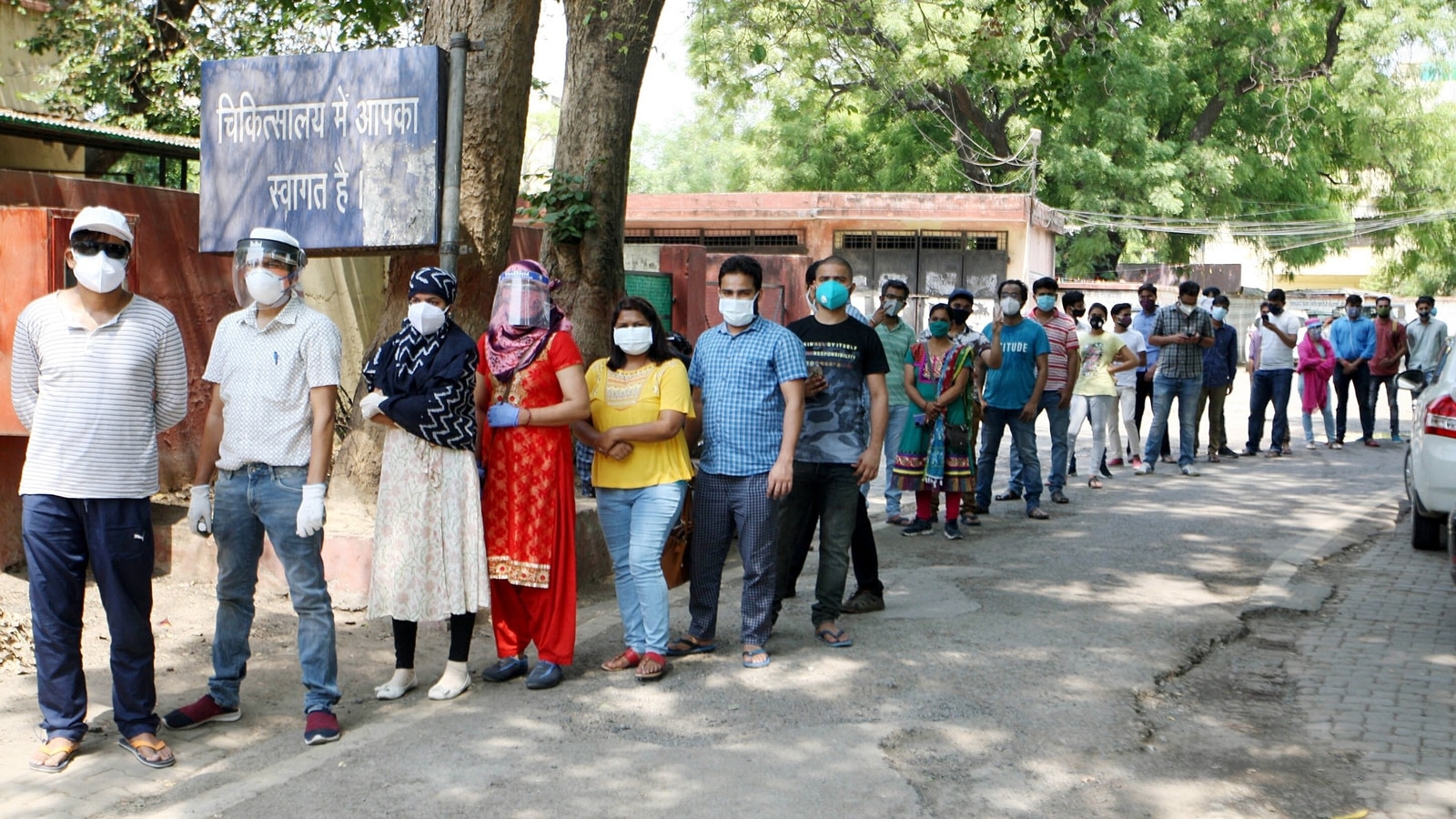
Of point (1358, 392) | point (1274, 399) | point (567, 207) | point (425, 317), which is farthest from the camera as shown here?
point (1358, 392)

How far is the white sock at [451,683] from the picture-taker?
5.64m

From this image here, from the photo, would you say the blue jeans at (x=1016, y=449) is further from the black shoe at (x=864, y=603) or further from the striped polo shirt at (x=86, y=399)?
the striped polo shirt at (x=86, y=399)

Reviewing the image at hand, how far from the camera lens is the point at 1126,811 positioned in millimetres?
4535

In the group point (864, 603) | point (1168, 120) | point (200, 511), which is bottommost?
point (864, 603)

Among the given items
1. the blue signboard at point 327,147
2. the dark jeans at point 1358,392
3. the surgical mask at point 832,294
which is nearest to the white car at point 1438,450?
the surgical mask at point 832,294

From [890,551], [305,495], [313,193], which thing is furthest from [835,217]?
[305,495]

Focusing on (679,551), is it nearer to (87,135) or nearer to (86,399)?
(86,399)

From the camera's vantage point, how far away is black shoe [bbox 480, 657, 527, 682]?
588 cm

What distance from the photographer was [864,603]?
7324mm

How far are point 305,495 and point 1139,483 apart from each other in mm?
9426

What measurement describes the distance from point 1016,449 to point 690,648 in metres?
5.21

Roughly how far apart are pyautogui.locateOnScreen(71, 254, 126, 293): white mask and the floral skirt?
119cm

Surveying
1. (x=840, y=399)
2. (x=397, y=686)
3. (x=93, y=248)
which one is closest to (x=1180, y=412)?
(x=840, y=399)

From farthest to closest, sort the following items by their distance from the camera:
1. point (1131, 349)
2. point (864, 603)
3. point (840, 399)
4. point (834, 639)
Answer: point (1131, 349) → point (864, 603) → point (840, 399) → point (834, 639)
